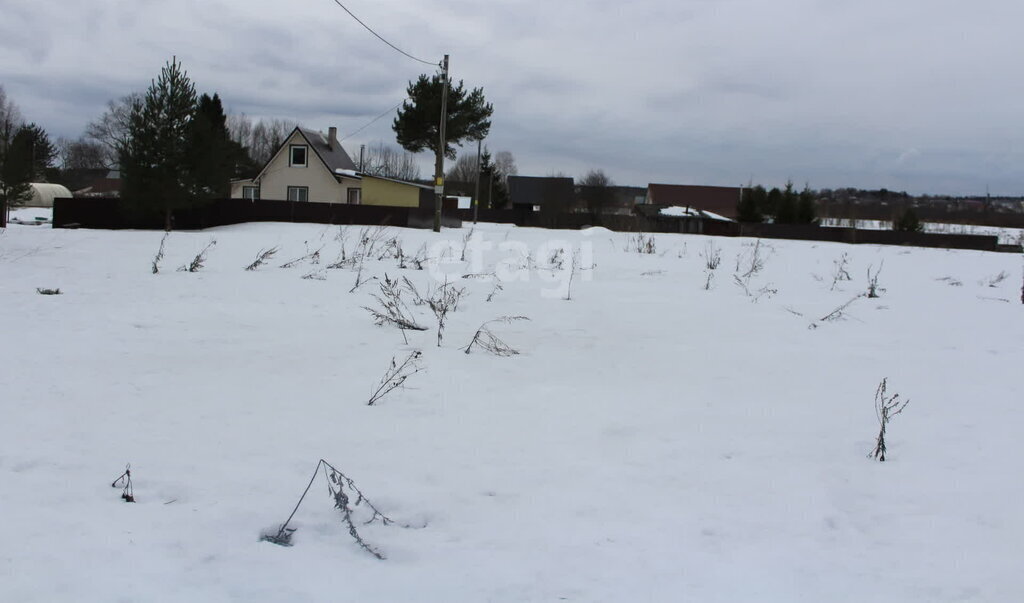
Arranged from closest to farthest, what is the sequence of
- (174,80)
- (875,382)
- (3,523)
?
(3,523)
(875,382)
(174,80)

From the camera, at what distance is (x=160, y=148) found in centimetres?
2245

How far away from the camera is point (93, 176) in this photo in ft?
274

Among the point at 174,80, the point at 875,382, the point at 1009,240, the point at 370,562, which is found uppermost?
the point at 174,80

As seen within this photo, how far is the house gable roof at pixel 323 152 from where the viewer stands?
4159cm

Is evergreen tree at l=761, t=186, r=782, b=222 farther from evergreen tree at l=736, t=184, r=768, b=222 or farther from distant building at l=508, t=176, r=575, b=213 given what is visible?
distant building at l=508, t=176, r=575, b=213

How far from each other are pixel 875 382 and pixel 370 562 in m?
3.98

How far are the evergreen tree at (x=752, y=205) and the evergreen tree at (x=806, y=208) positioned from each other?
4.99 metres

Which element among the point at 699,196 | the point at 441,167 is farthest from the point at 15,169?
the point at 699,196

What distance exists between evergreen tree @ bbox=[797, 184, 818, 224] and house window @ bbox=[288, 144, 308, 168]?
104 feet

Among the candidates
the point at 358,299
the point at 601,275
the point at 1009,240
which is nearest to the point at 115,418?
the point at 358,299

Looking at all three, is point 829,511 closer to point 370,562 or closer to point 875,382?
point 370,562

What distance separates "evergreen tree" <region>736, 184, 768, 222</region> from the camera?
4950 centimetres

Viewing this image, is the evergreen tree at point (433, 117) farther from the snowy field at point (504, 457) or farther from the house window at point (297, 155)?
the snowy field at point (504, 457)

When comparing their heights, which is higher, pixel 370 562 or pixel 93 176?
pixel 93 176
